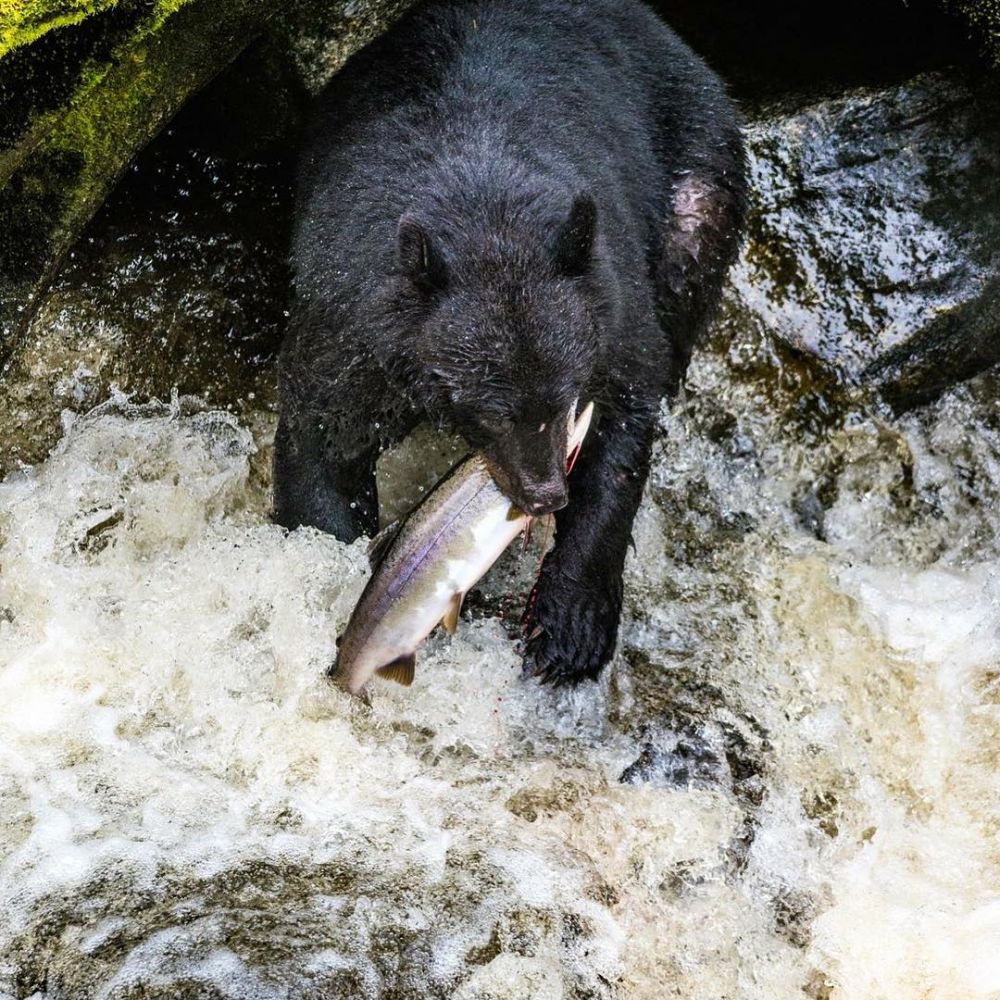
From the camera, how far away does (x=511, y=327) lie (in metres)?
4.34

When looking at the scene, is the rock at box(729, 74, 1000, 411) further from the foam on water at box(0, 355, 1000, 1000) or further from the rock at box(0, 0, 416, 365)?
the rock at box(0, 0, 416, 365)

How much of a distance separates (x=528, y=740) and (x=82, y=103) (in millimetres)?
2901

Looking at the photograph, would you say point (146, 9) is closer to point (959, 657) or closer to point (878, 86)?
point (878, 86)

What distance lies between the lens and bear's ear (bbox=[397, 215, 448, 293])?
434cm

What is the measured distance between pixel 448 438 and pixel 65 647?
1979 millimetres

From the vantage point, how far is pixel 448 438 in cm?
628

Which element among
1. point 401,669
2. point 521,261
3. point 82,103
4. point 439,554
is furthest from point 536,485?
point 82,103

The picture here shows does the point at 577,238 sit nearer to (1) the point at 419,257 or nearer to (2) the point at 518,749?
(1) the point at 419,257

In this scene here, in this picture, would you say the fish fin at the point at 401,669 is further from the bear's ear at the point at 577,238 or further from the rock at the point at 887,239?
the rock at the point at 887,239

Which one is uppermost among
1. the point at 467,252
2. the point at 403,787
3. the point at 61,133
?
the point at 61,133

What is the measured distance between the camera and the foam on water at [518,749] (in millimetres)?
4344

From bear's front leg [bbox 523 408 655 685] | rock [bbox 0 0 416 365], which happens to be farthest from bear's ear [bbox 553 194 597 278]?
rock [bbox 0 0 416 365]

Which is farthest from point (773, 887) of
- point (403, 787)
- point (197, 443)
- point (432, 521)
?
point (197, 443)

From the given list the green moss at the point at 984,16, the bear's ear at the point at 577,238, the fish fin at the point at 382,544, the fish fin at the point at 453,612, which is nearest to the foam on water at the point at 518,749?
the fish fin at the point at 382,544
